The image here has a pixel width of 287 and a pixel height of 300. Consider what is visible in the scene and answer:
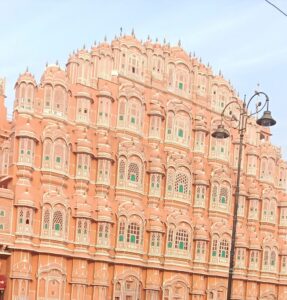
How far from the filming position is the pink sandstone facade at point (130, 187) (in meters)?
35.2

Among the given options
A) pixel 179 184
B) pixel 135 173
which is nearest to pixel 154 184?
pixel 135 173

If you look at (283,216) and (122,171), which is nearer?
(122,171)

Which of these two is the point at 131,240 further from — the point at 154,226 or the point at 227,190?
the point at 227,190

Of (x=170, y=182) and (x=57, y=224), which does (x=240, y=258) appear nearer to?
(x=170, y=182)

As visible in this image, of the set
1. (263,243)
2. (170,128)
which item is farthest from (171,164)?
(263,243)

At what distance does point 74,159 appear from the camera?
3759 cm

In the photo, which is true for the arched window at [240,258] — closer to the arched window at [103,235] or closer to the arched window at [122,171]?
the arched window at [122,171]

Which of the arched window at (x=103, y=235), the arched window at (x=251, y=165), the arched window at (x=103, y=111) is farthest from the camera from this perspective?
the arched window at (x=251, y=165)

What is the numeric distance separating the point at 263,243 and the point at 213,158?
704 centimetres

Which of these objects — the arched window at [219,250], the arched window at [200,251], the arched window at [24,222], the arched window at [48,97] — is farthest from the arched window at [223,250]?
the arched window at [48,97]

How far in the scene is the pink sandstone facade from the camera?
3519 cm

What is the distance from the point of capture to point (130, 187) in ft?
128

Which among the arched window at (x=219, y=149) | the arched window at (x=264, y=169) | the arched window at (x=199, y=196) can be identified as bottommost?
the arched window at (x=199, y=196)

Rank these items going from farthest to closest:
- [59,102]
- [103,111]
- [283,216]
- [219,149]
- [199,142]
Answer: [283,216]
[219,149]
[199,142]
[103,111]
[59,102]
